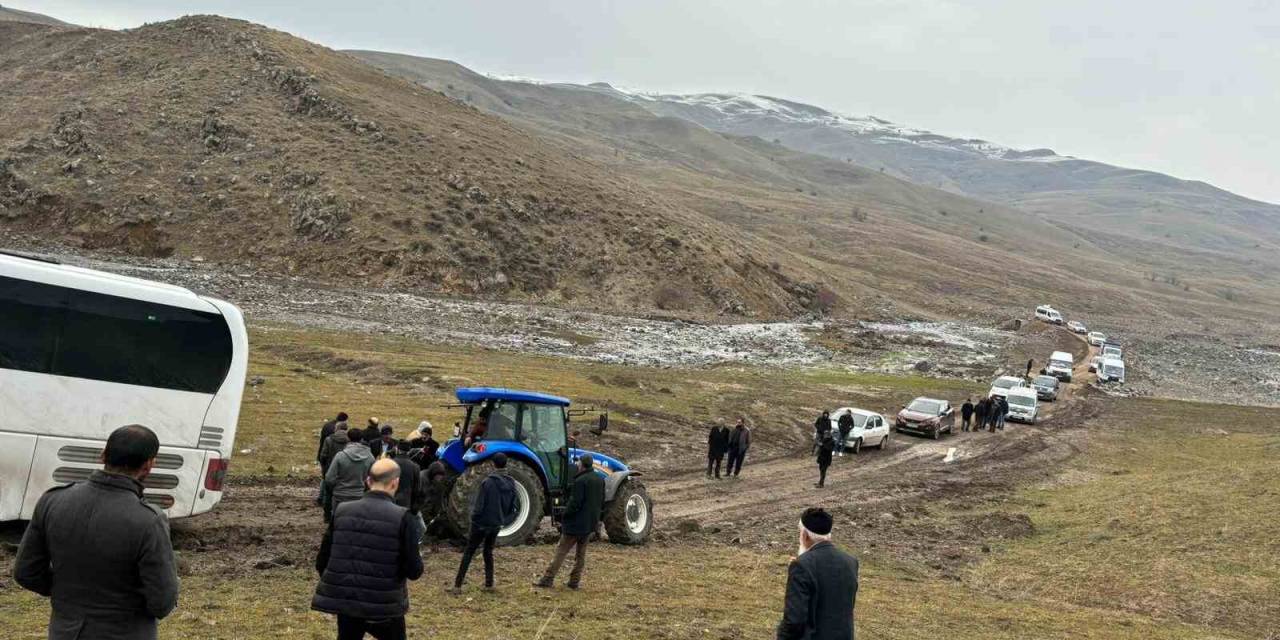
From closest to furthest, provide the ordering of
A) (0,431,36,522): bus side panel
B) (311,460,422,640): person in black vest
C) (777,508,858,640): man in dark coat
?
(311,460,422,640): person in black vest < (777,508,858,640): man in dark coat < (0,431,36,522): bus side panel

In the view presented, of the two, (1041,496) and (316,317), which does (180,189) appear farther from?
(1041,496)

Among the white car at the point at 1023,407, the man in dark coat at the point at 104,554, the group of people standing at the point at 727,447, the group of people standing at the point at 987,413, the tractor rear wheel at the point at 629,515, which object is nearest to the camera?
the man in dark coat at the point at 104,554

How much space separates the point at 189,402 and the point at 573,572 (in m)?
5.60

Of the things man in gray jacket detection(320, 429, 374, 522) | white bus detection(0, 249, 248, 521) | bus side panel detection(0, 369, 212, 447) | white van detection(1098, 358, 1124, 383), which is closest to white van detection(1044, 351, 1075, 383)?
white van detection(1098, 358, 1124, 383)

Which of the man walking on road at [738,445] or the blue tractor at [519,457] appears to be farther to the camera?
the man walking on road at [738,445]

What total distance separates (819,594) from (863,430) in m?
24.5

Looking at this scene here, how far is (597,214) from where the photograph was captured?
2970 inches

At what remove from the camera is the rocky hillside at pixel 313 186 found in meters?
58.9

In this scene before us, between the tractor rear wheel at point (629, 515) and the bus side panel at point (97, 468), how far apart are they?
20.2 feet

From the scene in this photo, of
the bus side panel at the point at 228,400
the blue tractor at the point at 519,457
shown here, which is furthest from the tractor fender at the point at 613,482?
the bus side panel at the point at 228,400

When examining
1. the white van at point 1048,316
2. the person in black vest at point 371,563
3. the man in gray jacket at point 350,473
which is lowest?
→ the man in gray jacket at point 350,473

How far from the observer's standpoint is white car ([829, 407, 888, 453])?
29.6 metres

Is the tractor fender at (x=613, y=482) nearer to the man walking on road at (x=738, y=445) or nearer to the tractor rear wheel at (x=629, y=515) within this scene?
the tractor rear wheel at (x=629, y=515)

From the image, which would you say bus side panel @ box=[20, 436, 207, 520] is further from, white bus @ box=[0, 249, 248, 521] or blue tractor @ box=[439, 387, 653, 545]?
blue tractor @ box=[439, 387, 653, 545]
